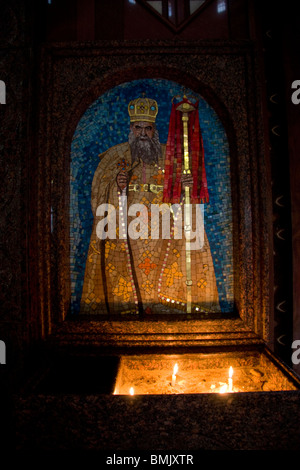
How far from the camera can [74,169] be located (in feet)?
6.86

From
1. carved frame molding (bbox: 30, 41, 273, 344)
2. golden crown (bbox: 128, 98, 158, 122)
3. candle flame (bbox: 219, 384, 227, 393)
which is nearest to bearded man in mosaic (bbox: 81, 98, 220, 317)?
golden crown (bbox: 128, 98, 158, 122)

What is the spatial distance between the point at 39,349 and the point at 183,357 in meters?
1.04

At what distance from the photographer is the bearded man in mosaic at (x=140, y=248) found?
2.06 metres

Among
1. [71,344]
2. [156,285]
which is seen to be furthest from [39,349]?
[156,285]

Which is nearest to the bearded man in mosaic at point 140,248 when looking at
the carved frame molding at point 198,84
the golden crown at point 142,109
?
the golden crown at point 142,109

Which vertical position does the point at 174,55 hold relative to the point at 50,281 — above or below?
above

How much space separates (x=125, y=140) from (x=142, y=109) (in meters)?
0.28

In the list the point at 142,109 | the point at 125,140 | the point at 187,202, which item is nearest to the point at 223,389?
the point at 187,202

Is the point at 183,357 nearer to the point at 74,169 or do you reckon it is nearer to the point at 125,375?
the point at 125,375

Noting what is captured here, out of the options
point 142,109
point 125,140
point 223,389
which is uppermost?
point 142,109

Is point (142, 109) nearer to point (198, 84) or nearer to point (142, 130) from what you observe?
point (142, 130)

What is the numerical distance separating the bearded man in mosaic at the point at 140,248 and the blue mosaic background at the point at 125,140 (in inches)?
2.2

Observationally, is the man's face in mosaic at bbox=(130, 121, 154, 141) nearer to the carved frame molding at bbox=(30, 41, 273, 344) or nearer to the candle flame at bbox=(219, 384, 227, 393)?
the carved frame molding at bbox=(30, 41, 273, 344)

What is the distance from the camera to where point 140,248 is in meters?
2.08
